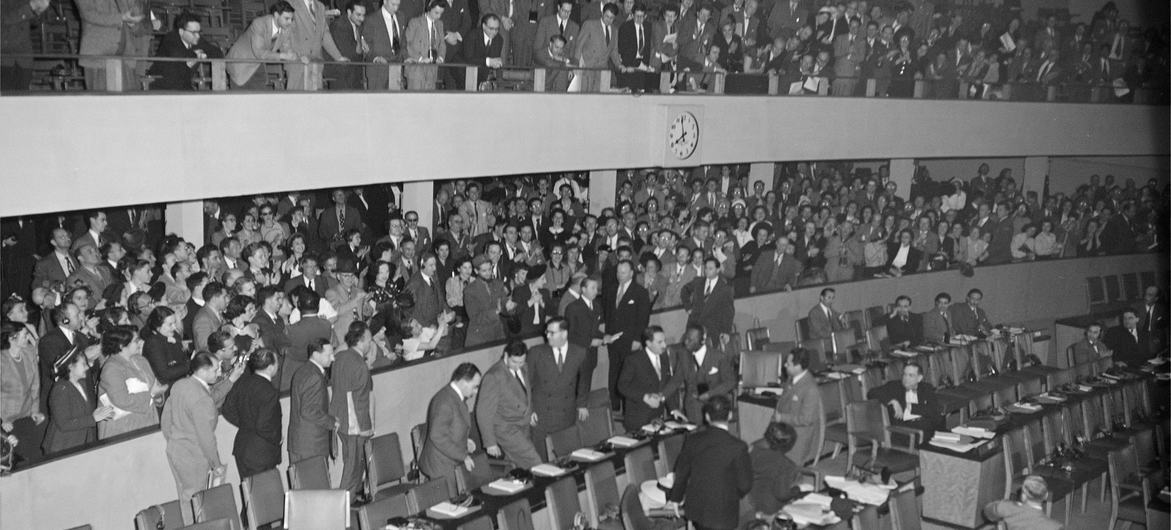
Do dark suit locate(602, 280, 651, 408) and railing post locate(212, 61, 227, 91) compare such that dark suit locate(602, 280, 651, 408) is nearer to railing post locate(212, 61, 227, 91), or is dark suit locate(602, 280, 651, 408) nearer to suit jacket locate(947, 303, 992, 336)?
railing post locate(212, 61, 227, 91)

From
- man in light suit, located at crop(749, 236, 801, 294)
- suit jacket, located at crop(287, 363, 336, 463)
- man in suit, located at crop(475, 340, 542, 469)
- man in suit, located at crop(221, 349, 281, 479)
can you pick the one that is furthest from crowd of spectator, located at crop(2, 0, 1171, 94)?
man in suit, located at crop(475, 340, 542, 469)

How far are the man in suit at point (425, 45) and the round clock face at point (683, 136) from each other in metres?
3.65

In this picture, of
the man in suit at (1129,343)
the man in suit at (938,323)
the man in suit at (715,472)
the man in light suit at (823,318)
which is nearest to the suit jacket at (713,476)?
the man in suit at (715,472)

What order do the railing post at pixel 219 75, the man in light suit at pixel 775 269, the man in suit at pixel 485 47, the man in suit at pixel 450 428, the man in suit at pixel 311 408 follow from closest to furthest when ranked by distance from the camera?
the man in suit at pixel 450 428 → the man in suit at pixel 311 408 → the railing post at pixel 219 75 → the man in suit at pixel 485 47 → the man in light suit at pixel 775 269

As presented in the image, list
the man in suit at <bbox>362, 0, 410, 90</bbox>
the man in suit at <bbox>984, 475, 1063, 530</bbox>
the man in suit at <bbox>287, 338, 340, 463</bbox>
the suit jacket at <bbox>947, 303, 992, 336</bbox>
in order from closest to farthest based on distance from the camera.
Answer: the man in suit at <bbox>984, 475, 1063, 530</bbox> → the man in suit at <bbox>287, 338, 340, 463</bbox> → the man in suit at <bbox>362, 0, 410, 90</bbox> → the suit jacket at <bbox>947, 303, 992, 336</bbox>

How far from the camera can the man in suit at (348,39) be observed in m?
11.3

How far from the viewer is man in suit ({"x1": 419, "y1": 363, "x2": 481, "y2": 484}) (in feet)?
29.2

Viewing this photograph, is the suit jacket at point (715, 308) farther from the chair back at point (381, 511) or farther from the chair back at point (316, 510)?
the chair back at point (316, 510)

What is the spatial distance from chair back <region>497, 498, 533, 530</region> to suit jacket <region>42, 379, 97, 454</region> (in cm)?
295

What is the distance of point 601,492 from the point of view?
8695 mm

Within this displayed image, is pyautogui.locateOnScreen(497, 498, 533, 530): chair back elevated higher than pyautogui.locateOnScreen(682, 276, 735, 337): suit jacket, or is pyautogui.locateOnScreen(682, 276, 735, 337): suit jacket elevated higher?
pyautogui.locateOnScreen(682, 276, 735, 337): suit jacket

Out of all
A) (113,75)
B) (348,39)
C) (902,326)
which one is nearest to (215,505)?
(113,75)

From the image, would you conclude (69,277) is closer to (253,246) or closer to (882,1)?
(253,246)

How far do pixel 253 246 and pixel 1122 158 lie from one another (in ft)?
60.1
